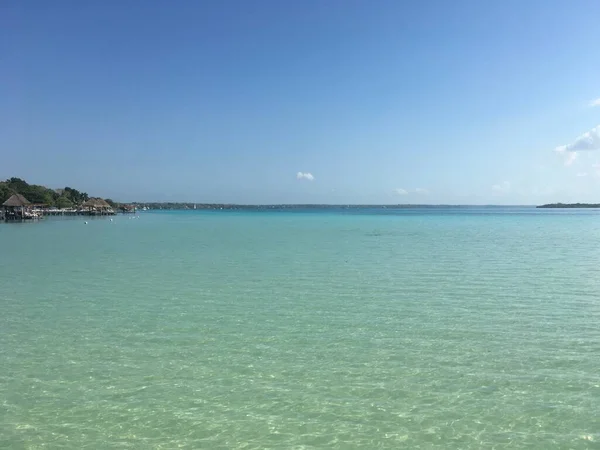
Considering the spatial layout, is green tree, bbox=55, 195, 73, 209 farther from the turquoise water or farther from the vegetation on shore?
the turquoise water

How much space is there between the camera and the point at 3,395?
743 cm

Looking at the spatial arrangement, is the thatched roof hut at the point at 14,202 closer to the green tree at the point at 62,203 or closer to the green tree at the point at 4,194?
the green tree at the point at 4,194

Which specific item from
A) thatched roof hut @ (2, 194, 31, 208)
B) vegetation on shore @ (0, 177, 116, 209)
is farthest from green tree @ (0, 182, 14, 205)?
thatched roof hut @ (2, 194, 31, 208)

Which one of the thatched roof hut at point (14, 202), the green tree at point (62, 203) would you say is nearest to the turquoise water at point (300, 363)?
the thatched roof hut at point (14, 202)

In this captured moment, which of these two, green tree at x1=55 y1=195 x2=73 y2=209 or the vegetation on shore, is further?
green tree at x1=55 y1=195 x2=73 y2=209

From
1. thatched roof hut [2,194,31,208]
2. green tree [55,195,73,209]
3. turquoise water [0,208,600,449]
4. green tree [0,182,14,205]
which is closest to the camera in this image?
turquoise water [0,208,600,449]

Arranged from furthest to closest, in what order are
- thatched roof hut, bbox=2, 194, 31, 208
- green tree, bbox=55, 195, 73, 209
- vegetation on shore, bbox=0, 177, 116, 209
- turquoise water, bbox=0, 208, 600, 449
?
green tree, bbox=55, 195, 73, 209, vegetation on shore, bbox=0, 177, 116, 209, thatched roof hut, bbox=2, 194, 31, 208, turquoise water, bbox=0, 208, 600, 449

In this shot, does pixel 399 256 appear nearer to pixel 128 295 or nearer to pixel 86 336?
pixel 128 295

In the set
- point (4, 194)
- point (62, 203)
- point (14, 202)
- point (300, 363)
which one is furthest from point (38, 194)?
point (300, 363)

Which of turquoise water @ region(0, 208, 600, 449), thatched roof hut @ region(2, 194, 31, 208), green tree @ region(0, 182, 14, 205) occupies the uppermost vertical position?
green tree @ region(0, 182, 14, 205)

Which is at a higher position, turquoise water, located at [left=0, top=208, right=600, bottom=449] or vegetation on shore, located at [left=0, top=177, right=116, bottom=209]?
vegetation on shore, located at [left=0, top=177, right=116, bottom=209]

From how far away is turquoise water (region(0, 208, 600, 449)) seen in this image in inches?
250

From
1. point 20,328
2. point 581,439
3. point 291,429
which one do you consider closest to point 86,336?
point 20,328

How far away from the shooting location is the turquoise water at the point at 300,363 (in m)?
6.34
